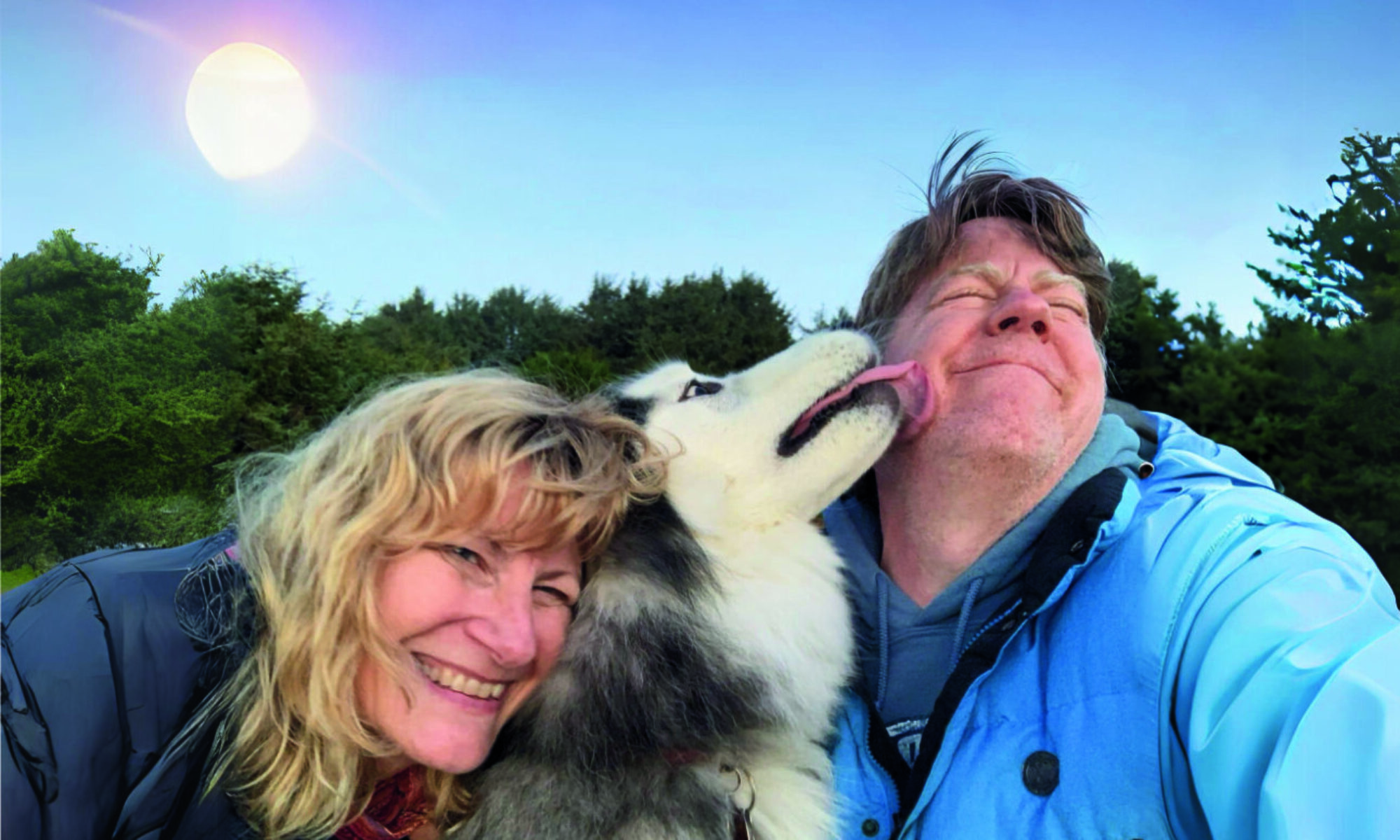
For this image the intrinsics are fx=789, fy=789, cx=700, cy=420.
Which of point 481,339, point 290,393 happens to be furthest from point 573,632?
point 481,339

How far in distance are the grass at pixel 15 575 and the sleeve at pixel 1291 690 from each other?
291 cm

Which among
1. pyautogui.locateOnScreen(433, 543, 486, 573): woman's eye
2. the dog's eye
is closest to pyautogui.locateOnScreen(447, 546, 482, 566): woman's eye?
pyautogui.locateOnScreen(433, 543, 486, 573): woman's eye

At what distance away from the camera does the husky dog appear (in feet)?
5.81

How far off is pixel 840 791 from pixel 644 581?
0.74m

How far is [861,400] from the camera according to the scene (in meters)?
2.21

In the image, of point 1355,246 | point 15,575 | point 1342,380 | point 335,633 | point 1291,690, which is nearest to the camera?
point 1291,690

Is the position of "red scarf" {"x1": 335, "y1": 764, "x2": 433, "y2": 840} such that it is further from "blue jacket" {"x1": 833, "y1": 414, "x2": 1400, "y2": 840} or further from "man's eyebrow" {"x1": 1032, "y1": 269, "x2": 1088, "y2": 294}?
"man's eyebrow" {"x1": 1032, "y1": 269, "x2": 1088, "y2": 294}

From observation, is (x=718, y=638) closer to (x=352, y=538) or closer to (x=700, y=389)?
(x=700, y=389)

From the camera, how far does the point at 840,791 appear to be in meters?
2.00

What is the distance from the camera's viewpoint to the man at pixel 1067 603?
4.52 feet

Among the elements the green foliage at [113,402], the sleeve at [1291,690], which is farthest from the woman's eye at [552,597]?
the sleeve at [1291,690]

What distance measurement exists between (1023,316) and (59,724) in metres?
2.42

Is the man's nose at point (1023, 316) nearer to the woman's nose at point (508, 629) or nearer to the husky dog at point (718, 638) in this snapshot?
the husky dog at point (718, 638)

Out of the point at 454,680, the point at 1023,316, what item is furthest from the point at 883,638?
the point at 454,680
